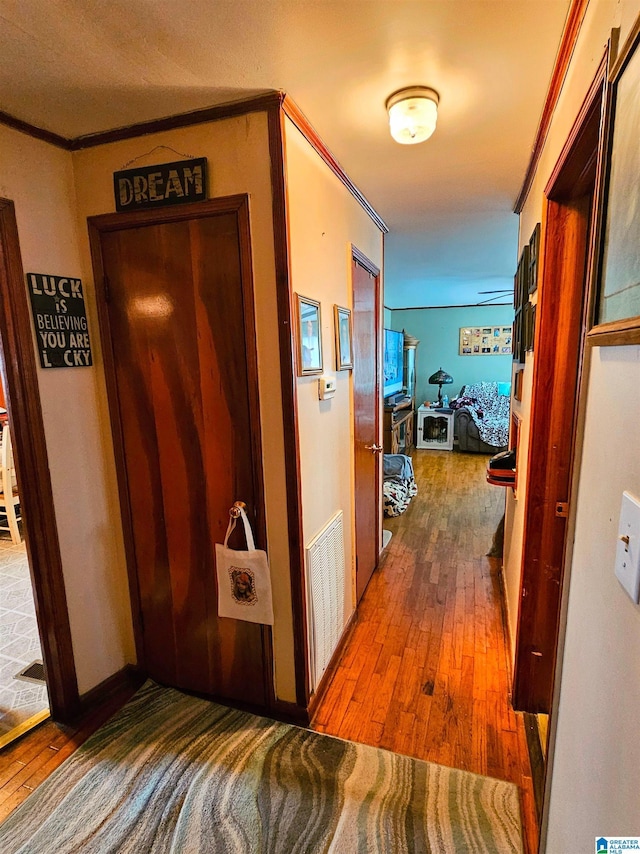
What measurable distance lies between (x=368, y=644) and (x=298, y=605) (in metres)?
0.82

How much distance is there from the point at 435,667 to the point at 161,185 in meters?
2.38

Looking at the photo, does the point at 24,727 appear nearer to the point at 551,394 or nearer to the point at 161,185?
the point at 161,185

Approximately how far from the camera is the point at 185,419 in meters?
1.66

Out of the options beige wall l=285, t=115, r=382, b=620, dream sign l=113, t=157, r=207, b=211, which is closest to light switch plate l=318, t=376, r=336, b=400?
beige wall l=285, t=115, r=382, b=620

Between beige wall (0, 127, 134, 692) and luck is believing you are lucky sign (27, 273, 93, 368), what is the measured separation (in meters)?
0.03

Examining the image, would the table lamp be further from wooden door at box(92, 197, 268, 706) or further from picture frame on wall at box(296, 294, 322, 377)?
wooden door at box(92, 197, 268, 706)

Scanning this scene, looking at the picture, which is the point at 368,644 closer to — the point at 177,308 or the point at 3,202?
the point at 177,308

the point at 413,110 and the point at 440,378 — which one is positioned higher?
the point at 413,110

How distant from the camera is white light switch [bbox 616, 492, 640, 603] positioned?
57 cm

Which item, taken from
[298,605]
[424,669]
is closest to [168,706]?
[298,605]

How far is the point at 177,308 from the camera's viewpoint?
159 centimetres

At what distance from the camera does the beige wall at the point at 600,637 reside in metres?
0.59

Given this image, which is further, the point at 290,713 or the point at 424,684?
the point at 424,684

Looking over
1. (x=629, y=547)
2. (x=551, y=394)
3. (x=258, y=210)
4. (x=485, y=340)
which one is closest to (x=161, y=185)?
(x=258, y=210)
